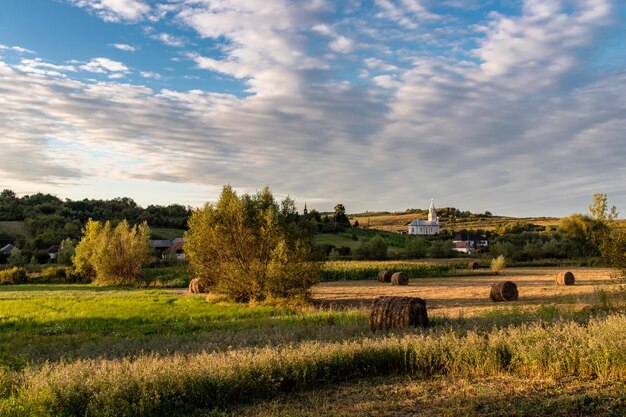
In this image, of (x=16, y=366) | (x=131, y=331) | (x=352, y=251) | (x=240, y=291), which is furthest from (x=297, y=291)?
(x=352, y=251)

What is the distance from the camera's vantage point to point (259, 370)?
8984 mm

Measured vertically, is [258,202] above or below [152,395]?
above

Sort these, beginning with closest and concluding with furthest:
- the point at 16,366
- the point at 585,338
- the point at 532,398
A: the point at 532,398 < the point at 585,338 < the point at 16,366

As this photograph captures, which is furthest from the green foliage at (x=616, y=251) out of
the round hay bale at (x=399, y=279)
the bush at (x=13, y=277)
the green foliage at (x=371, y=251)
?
the bush at (x=13, y=277)

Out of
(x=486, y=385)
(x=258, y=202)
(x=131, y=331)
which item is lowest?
(x=131, y=331)

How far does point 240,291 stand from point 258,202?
5.64 meters

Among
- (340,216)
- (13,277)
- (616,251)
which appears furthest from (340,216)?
(616,251)

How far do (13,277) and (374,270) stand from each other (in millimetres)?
40749

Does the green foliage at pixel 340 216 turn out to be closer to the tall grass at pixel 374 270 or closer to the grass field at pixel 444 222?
the grass field at pixel 444 222

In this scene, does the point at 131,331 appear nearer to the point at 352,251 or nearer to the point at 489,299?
the point at 489,299

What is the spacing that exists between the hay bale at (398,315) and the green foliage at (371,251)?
174ft

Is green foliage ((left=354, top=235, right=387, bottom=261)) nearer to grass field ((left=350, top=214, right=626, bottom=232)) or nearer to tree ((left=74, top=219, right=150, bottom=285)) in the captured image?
tree ((left=74, top=219, right=150, bottom=285))

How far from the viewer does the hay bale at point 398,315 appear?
15281 millimetres

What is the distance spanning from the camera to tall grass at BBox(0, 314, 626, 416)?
7.77m
